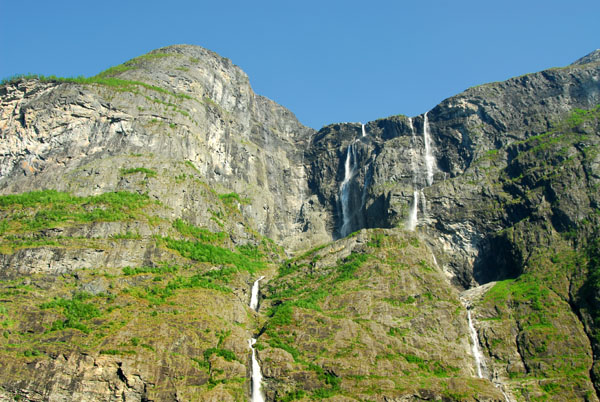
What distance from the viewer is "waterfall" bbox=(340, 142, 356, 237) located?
100688 millimetres

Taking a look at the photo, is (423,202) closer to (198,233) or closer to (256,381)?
(198,233)

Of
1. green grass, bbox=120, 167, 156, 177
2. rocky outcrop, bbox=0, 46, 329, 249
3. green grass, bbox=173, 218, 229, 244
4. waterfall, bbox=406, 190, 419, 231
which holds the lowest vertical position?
green grass, bbox=173, 218, 229, 244

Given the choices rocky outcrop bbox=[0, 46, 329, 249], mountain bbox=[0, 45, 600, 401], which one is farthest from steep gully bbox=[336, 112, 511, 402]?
rocky outcrop bbox=[0, 46, 329, 249]

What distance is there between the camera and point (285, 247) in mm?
94250

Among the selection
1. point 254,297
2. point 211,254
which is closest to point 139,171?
point 211,254

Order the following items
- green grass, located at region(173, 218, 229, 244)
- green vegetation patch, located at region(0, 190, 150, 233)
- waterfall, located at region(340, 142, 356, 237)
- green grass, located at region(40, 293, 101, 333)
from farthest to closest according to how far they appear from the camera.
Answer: waterfall, located at region(340, 142, 356, 237)
green grass, located at region(173, 218, 229, 244)
green vegetation patch, located at region(0, 190, 150, 233)
green grass, located at region(40, 293, 101, 333)

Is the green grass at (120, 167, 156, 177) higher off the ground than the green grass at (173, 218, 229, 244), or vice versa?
the green grass at (120, 167, 156, 177)

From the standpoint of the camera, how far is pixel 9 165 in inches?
3019

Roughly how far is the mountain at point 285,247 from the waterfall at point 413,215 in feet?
1.69

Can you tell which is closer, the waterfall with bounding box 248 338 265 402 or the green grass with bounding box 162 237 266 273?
the waterfall with bounding box 248 338 265 402

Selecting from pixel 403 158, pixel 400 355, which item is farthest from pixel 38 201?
pixel 403 158

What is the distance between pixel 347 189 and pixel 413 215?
2553 cm

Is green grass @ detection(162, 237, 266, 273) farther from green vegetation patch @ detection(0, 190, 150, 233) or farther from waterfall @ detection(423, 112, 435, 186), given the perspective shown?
waterfall @ detection(423, 112, 435, 186)

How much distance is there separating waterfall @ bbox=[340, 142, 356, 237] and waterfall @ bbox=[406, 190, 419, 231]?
17330mm
